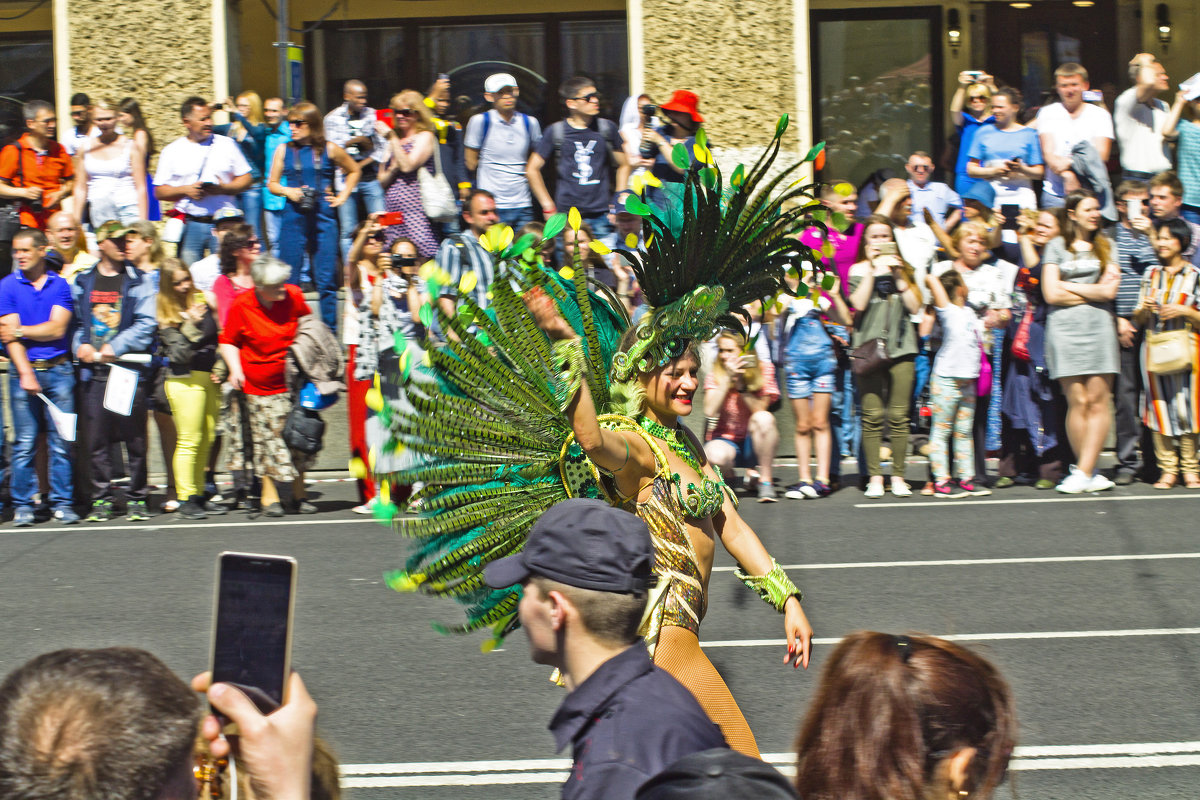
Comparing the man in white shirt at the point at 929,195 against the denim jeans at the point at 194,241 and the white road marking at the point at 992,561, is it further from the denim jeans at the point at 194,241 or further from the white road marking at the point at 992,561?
the denim jeans at the point at 194,241

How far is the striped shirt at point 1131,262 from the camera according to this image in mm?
10617

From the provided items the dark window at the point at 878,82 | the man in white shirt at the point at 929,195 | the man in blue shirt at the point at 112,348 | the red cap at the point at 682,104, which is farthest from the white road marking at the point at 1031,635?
the dark window at the point at 878,82

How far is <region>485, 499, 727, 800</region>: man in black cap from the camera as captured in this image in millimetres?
2537

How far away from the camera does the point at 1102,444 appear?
10.5m

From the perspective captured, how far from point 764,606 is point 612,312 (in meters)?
3.49

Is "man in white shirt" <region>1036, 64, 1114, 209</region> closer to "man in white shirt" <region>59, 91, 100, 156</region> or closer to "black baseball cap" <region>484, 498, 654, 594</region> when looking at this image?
"man in white shirt" <region>59, 91, 100, 156</region>

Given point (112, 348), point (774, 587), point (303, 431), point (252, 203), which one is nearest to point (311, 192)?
point (252, 203)

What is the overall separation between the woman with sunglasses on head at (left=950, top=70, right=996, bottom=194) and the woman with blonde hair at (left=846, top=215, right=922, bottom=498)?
99.8 inches

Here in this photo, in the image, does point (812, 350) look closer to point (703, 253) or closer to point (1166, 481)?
point (1166, 481)

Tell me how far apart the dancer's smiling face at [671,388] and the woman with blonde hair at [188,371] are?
6580 millimetres

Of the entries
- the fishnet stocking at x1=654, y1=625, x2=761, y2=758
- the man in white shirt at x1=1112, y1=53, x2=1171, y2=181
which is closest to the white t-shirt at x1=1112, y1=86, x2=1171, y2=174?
the man in white shirt at x1=1112, y1=53, x2=1171, y2=181

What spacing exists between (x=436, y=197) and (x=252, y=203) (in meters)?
1.71

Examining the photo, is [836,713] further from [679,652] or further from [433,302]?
[433,302]

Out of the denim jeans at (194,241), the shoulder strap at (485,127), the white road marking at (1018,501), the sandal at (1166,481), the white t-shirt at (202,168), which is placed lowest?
the white road marking at (1018,501)
